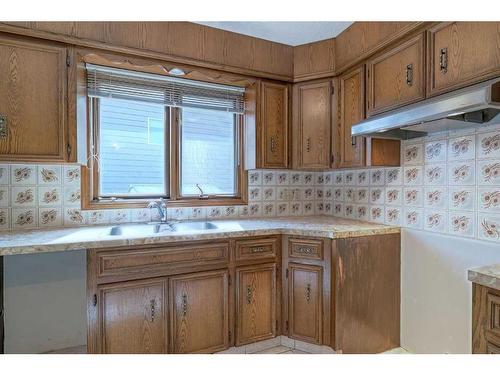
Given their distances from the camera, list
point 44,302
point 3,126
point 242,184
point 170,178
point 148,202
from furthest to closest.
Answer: point 242,184
point 170,178
point 148,202
point 44,302
point 3,126

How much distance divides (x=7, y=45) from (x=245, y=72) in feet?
4.79

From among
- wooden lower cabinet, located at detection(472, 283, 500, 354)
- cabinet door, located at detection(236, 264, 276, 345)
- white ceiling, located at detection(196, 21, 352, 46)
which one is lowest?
cabinet door, located at detection(236, 264, 276, 345)

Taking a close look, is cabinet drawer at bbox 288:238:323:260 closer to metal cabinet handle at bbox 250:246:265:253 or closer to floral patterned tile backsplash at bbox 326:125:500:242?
metal cabinet handle at bbox 250:246:265:253

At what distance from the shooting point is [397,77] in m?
1.72

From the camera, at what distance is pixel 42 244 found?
4.63 feet

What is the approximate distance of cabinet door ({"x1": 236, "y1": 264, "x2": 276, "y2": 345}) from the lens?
6.17 feet

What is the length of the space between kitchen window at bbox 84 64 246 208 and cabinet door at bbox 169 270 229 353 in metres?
0.76

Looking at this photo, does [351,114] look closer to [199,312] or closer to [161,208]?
[161,208]

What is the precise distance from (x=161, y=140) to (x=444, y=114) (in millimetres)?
1902

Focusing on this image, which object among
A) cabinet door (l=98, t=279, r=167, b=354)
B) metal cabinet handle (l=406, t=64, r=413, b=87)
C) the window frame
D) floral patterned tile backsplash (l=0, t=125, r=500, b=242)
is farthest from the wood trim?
cabinet door (l=98, t=279, r=167, b=354)

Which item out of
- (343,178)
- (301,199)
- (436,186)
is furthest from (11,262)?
(436,186)

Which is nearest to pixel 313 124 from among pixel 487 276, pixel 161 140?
pixel 161 140

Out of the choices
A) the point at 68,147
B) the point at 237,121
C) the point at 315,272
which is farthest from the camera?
the point at 237,121

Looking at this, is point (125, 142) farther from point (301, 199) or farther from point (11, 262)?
point (301, 199)
